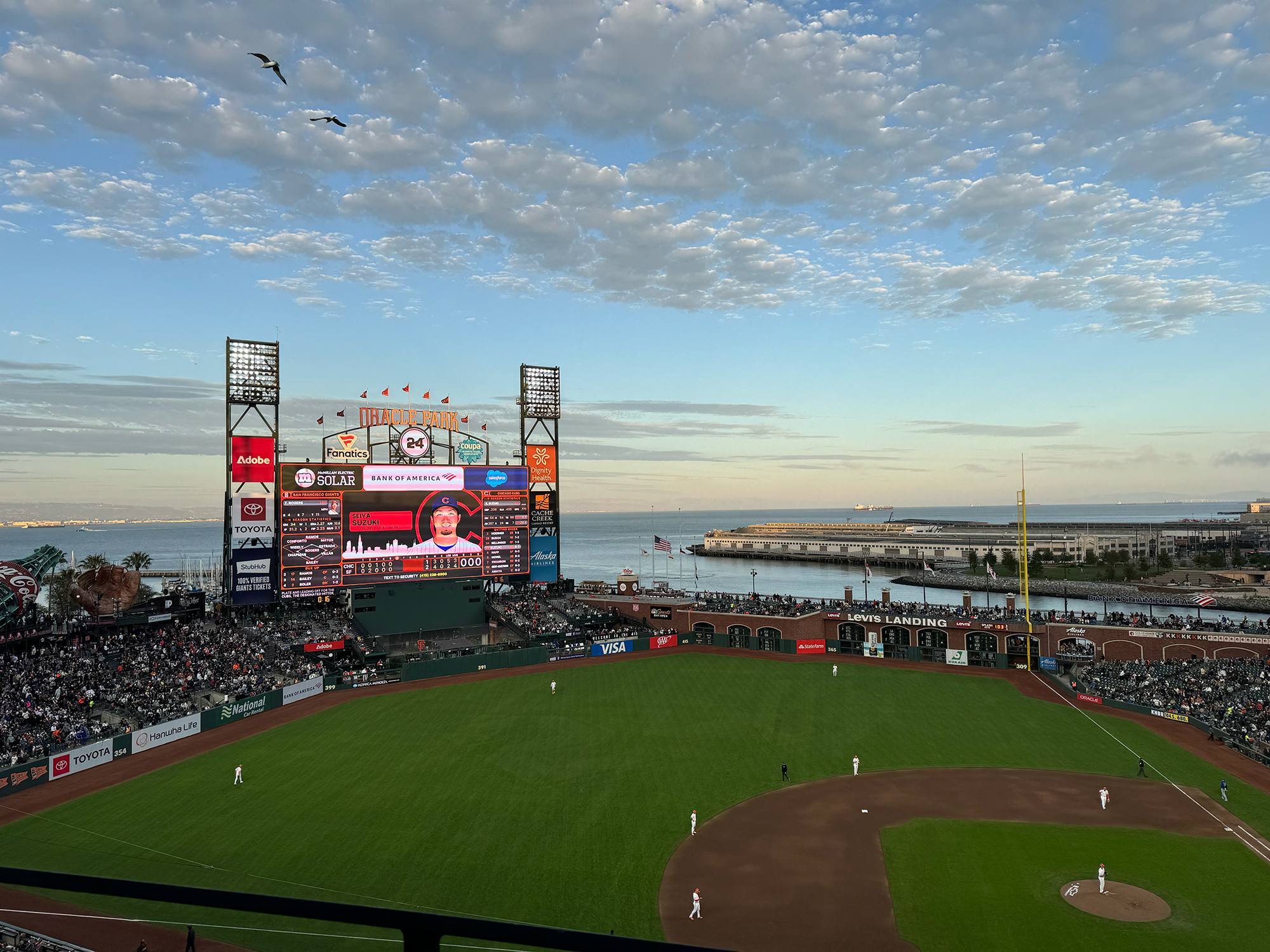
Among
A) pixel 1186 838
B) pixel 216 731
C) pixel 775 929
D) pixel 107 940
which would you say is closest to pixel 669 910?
pixel 775 929

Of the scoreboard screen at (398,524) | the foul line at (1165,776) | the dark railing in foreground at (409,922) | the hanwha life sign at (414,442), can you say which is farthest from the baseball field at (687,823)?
the hanwha life sign at (414,442)

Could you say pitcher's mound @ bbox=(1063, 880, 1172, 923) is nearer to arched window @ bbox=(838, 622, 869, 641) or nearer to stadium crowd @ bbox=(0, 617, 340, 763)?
arched window @ bbox=(838, 622, 869, 641)

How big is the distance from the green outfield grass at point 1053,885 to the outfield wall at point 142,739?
122ft

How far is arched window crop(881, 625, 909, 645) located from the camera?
6656 cm

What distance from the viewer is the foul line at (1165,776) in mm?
29719

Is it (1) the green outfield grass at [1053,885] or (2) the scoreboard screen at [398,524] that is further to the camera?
(2) the scoreboard screen at [398,524]

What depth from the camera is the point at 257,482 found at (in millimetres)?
58562

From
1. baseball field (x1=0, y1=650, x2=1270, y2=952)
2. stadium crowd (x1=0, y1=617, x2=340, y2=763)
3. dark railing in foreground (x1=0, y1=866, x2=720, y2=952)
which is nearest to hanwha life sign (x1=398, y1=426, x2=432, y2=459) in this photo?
stadium crowd (x1=0, y1=617, x2=340, y2=763)

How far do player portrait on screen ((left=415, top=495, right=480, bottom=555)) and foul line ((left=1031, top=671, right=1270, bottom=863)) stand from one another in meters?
45.6

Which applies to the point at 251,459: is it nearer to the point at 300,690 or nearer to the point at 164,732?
the point at 300,690

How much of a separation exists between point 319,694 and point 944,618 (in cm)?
4897

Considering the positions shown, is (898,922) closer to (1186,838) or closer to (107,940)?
(1186,838)

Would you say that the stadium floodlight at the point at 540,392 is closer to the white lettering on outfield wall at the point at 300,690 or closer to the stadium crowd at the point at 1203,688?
the white lettering on outfield wall at the point at 300,690

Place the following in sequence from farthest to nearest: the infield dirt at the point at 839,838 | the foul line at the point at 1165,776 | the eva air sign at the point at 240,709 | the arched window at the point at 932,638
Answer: the arched window at the point at 932,638, the eva air sign at the point at 240,709, the foul line at the point at 1165,776, the infield dirt at the point at 839,838
